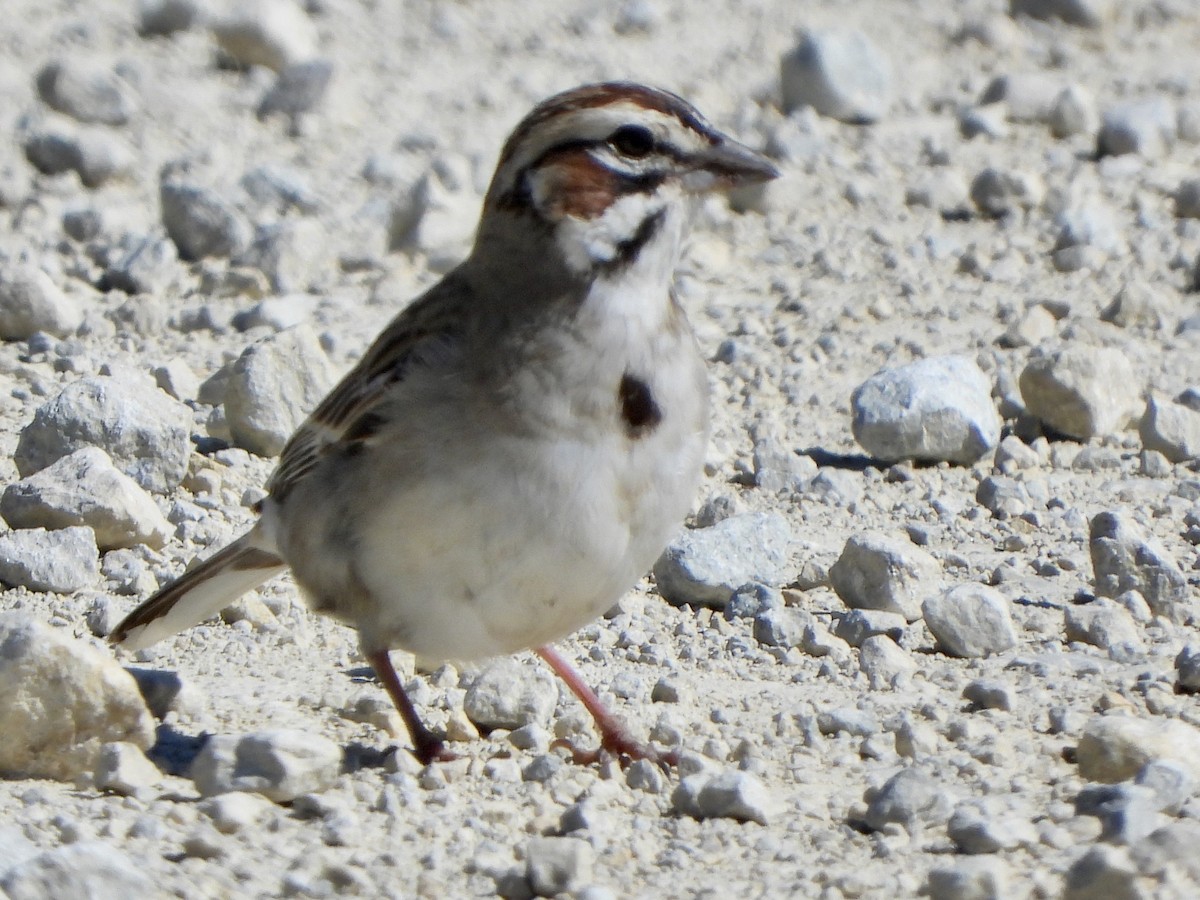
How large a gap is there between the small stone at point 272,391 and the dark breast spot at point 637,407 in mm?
2326

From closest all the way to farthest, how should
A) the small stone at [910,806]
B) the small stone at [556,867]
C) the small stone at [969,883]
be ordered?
1. the small stone at [969,883]
2. the small stone at [556,867]
3. the small stone at [910,806]

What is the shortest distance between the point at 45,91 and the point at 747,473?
4.68 m

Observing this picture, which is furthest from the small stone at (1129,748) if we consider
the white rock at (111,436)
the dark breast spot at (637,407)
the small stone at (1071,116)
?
the small stone at (1071,116)

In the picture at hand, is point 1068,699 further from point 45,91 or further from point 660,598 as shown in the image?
point 45,91

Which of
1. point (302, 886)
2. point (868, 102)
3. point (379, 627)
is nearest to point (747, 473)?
point (379, 627)

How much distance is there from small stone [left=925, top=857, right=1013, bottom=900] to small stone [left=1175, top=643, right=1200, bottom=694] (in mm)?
1290

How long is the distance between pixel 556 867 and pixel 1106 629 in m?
2.03

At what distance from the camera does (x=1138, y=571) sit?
580 centimetres

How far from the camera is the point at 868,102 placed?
10258 mm

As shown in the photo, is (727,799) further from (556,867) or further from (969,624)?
(969,624)

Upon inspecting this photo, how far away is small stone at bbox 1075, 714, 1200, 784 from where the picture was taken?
15.0 feet

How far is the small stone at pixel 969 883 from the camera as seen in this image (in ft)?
13.0

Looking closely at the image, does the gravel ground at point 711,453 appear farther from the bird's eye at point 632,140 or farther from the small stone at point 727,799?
the bird's eye at point 632,140

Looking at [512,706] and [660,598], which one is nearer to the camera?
[512,706]
